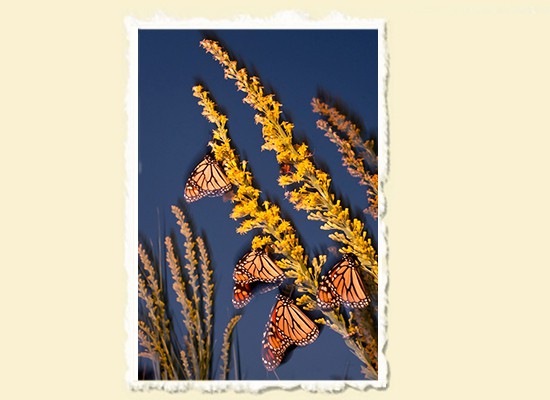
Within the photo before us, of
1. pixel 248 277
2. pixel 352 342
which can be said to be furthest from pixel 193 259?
pixel 352 342

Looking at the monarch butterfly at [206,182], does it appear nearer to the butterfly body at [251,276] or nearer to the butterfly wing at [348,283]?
the butterfly body at [251,276]

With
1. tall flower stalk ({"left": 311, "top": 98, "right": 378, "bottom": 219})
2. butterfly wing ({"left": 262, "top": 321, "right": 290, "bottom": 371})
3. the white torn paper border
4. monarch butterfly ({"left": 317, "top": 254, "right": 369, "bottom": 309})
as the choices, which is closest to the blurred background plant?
the white torn paper border

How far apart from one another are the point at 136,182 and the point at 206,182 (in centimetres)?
26

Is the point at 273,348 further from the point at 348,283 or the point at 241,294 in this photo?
the point at 348,283

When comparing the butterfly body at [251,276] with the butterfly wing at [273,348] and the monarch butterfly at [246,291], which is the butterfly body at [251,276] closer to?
the monarch butterfly at [246,291]

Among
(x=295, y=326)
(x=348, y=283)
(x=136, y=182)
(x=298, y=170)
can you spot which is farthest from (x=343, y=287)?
(x=136, y=182)

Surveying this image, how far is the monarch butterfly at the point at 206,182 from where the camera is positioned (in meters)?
2.38

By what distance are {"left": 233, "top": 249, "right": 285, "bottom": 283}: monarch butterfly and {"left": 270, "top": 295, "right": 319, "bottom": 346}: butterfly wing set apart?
0.13 m

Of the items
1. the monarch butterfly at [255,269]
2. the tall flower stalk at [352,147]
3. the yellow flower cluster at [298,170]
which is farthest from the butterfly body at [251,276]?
the tall flower stalk at [352,147]

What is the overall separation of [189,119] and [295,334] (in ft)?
2.95

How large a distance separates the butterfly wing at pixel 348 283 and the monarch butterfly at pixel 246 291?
8.5 inches

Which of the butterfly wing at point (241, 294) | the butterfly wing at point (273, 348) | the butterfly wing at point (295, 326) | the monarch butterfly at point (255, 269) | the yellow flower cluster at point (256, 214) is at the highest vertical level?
the yellow flower cluster at point (256, 214)

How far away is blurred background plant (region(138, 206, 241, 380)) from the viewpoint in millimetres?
2373

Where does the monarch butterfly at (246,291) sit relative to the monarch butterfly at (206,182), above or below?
below
